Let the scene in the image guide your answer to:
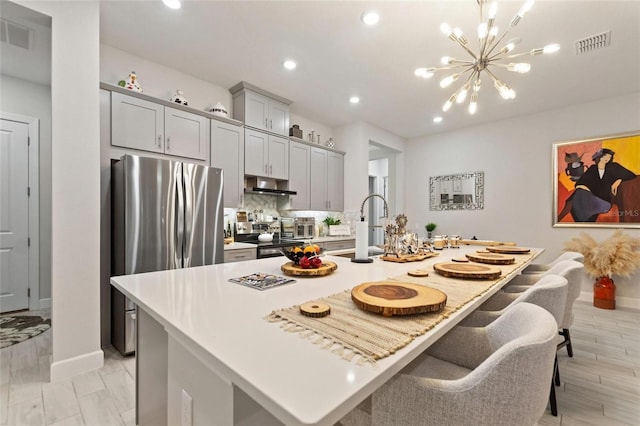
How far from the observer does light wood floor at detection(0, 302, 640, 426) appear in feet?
5.60

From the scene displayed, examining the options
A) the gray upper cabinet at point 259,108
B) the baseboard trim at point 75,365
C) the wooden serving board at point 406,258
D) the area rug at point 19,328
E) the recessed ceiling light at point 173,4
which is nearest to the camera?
the wooden serving board at point 406,258

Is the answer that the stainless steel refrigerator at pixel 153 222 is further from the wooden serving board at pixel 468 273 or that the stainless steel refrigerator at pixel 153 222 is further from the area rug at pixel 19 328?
the wooden serving board at pixel 468 273

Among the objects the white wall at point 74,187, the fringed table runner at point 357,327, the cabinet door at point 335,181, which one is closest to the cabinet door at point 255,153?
the cabinet door at point 335,181

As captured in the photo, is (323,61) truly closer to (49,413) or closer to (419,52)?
(419,52)

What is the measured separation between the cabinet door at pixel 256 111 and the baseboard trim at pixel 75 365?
282cm

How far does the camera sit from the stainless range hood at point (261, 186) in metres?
3.84

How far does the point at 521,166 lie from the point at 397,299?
4898 mm

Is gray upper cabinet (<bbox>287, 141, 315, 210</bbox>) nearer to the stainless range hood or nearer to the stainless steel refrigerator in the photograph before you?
the stainless range hood

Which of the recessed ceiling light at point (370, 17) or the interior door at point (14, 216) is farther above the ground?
the recessed ceiling light at point (370, 17)

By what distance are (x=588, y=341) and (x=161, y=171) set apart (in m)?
4.39

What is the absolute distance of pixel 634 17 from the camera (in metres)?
2.37

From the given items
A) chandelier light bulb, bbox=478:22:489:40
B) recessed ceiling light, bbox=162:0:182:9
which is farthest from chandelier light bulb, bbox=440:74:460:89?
recessed ceiling light, bbox=162:0:182:9

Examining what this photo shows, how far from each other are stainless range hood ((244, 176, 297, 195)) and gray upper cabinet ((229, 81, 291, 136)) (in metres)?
0.69

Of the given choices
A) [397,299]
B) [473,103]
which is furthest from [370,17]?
[397,299]
